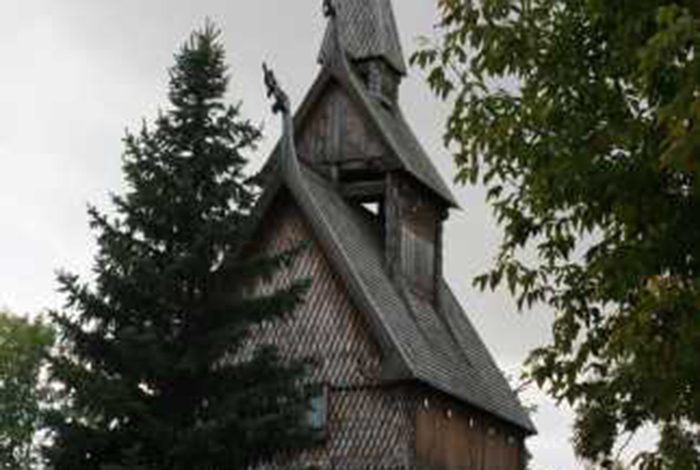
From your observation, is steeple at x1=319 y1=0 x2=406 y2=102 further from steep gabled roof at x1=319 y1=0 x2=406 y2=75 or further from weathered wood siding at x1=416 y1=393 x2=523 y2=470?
weathered wood siding at x1=416 y1=393 x2=523 y2=470

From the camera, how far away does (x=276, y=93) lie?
103ft

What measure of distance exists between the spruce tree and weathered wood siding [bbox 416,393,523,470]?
33.8 ft

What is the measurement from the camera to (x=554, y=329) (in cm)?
1242

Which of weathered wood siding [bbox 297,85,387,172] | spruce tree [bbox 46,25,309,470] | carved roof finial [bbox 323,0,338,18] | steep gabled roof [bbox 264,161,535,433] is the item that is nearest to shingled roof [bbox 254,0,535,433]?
steep gabled roof [bbox 264,161,535,433]

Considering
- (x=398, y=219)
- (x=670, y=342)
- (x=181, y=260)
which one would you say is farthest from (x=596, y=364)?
(x=398, y=219)

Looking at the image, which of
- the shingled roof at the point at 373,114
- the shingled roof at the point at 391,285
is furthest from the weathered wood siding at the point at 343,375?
the shingled roof at the point at 373,114

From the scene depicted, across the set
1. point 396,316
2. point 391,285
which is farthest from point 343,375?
point 391,285

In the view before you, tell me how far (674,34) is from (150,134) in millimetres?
11815

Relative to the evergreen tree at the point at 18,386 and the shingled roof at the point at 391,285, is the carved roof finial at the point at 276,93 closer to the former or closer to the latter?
the shingled roof at the point at 391,285

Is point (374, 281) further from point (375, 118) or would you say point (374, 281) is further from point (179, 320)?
point (179, 320)

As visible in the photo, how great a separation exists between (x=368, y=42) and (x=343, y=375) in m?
12.6

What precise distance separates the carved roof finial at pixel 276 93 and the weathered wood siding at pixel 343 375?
3.21 meters


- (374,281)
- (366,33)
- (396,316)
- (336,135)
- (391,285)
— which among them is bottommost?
(396,316)

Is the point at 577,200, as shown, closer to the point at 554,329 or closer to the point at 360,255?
the point at 554,329
